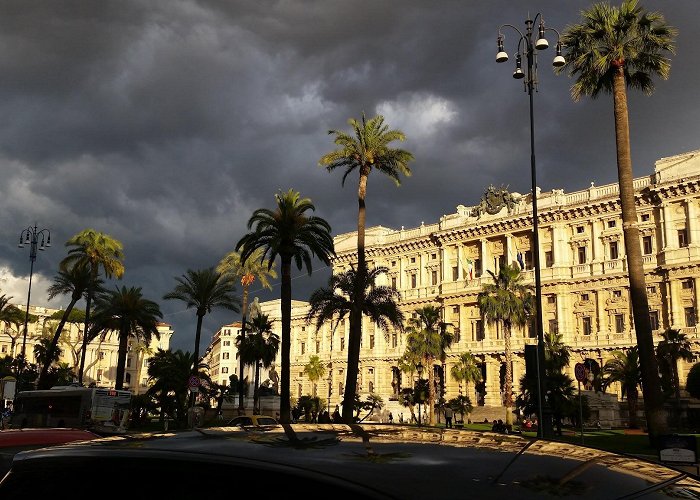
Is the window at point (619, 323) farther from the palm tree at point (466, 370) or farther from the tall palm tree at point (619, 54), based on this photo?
the tall palm tree at point (619, 54)

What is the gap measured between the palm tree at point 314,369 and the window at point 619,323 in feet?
125

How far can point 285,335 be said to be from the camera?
1416 inches

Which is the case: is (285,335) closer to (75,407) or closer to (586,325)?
(75,407)

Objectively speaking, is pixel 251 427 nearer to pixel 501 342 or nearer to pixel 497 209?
pixel 501 342

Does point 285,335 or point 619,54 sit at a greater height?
point 619,54

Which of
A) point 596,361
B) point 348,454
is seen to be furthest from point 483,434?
point 596,361

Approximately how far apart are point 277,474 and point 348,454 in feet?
0.96

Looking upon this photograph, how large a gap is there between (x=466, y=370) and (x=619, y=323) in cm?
1484

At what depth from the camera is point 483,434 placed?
304 cm

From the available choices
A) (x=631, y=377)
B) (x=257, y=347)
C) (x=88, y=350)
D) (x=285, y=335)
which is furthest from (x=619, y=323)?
(x=88, y=350)

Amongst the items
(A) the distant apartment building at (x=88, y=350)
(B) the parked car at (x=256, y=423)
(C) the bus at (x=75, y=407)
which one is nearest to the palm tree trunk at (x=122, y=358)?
(C) the bus at (x=75, y=407)

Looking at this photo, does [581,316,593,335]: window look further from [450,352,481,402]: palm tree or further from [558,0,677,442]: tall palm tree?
[558,0,677,442]: tall palm tree

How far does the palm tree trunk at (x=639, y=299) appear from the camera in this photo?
23.0 metres

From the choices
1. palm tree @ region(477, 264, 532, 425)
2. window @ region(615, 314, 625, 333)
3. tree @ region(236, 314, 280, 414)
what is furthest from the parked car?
window @ region(615, 314, 625, 333)
